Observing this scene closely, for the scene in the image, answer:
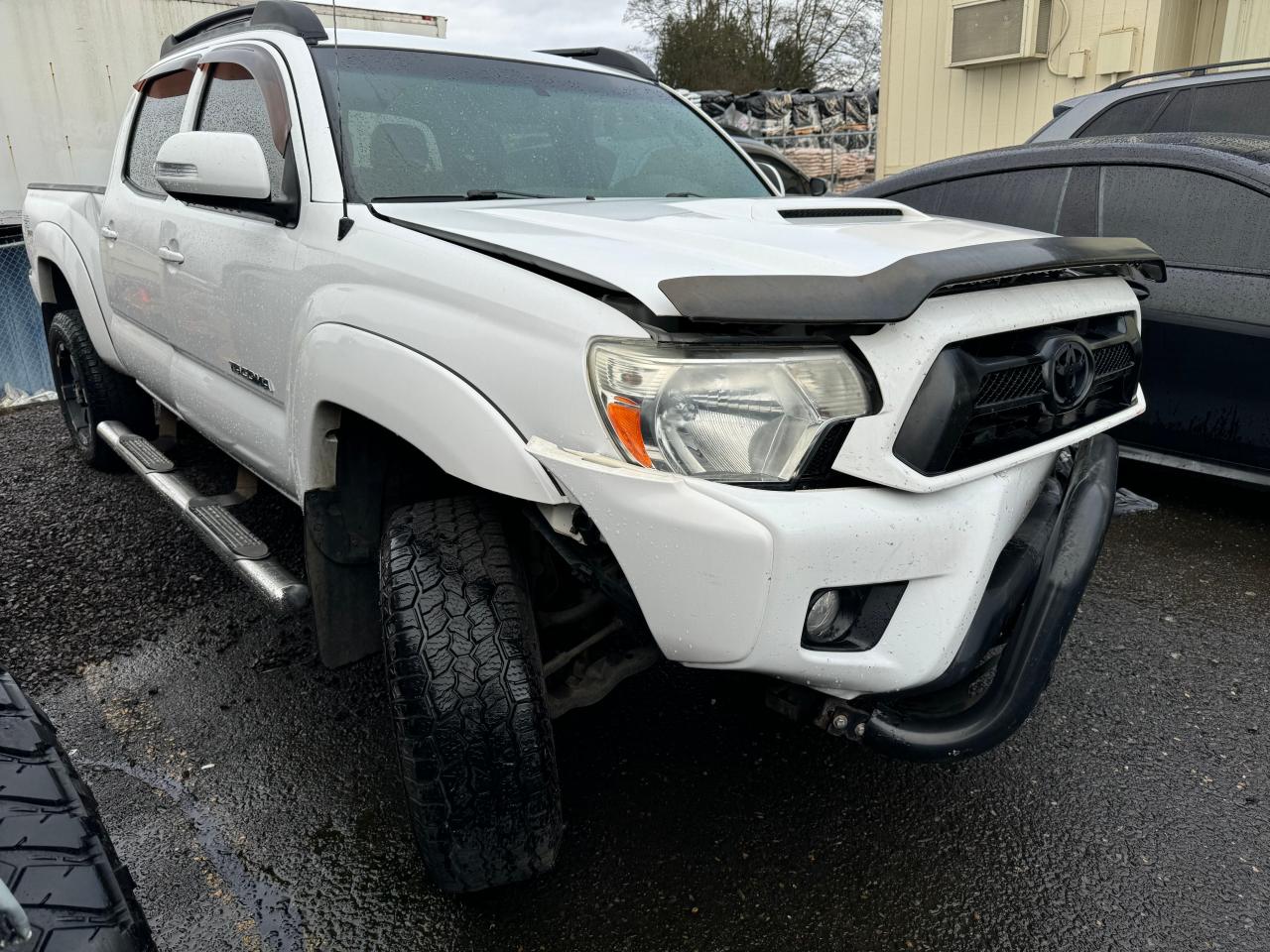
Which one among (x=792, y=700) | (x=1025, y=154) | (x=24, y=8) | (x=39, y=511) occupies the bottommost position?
(x=39, y=511)

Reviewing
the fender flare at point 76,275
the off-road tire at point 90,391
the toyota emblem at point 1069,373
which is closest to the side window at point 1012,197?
the toyota emblem at point 1069,373

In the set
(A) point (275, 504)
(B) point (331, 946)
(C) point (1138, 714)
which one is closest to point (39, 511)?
(A) point (275, 504)

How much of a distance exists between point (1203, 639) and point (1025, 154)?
2.14 m

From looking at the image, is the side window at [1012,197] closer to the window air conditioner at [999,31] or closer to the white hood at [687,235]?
the white hood at [687,235]

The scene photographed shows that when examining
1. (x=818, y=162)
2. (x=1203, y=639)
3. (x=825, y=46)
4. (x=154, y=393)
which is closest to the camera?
(x=1203, y=639)

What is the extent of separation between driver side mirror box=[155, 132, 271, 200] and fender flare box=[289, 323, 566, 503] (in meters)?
0.39

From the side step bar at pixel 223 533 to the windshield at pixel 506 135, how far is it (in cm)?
98

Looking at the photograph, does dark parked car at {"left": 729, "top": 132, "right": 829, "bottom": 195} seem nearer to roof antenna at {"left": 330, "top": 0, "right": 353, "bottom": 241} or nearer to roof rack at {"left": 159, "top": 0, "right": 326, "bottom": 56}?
roof rack at {"left": 159, "top": 0, "right": 326, "bottom": 56}

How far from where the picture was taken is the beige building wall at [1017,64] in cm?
903

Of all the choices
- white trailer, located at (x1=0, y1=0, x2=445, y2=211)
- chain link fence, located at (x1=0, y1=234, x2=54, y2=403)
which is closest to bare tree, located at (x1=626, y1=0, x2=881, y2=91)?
white trailer, located at (x1=0, y1=0, x2=445, y2=211)

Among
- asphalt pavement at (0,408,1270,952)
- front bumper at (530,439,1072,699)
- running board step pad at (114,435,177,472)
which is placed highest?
front bumper at (530,439,1072,699)

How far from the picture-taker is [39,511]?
445cm

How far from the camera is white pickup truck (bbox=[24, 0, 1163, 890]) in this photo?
1.61m

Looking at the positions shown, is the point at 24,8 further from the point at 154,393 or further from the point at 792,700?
the point at 792,700
